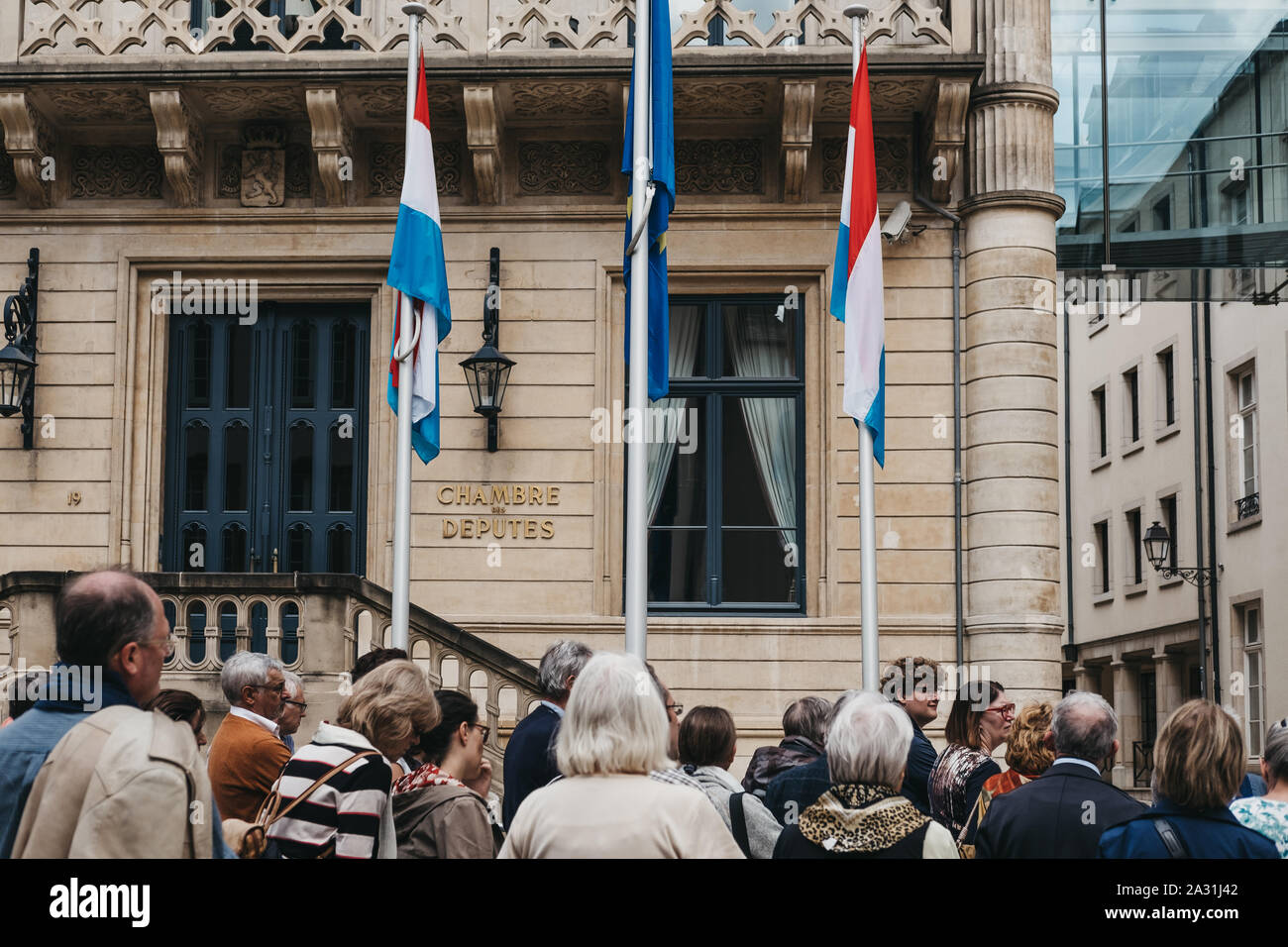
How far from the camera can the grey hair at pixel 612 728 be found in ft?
12.7

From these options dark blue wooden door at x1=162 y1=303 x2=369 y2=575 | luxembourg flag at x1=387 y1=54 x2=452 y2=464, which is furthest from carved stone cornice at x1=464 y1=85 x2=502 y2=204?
luxembourg flag at x1=387 y1=54 x2=452 y2=464

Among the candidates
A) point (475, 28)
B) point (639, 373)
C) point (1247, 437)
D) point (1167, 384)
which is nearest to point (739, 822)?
point (639, 373)

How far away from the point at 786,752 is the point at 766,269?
308 inches

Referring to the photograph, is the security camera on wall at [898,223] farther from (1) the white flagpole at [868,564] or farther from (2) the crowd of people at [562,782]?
(2) the crowd of people at [562,782]

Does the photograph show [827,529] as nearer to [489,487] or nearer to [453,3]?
[489,487]

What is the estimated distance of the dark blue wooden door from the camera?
44.6 feet

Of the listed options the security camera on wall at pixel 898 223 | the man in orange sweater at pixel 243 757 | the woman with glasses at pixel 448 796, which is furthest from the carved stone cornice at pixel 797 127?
the woman with glasses at pixel 448 796

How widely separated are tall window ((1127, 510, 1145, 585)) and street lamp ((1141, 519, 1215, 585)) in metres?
2.30

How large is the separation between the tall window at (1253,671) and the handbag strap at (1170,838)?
24803 millimetres

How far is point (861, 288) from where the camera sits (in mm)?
9844

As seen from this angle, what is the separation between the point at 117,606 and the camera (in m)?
3.56
